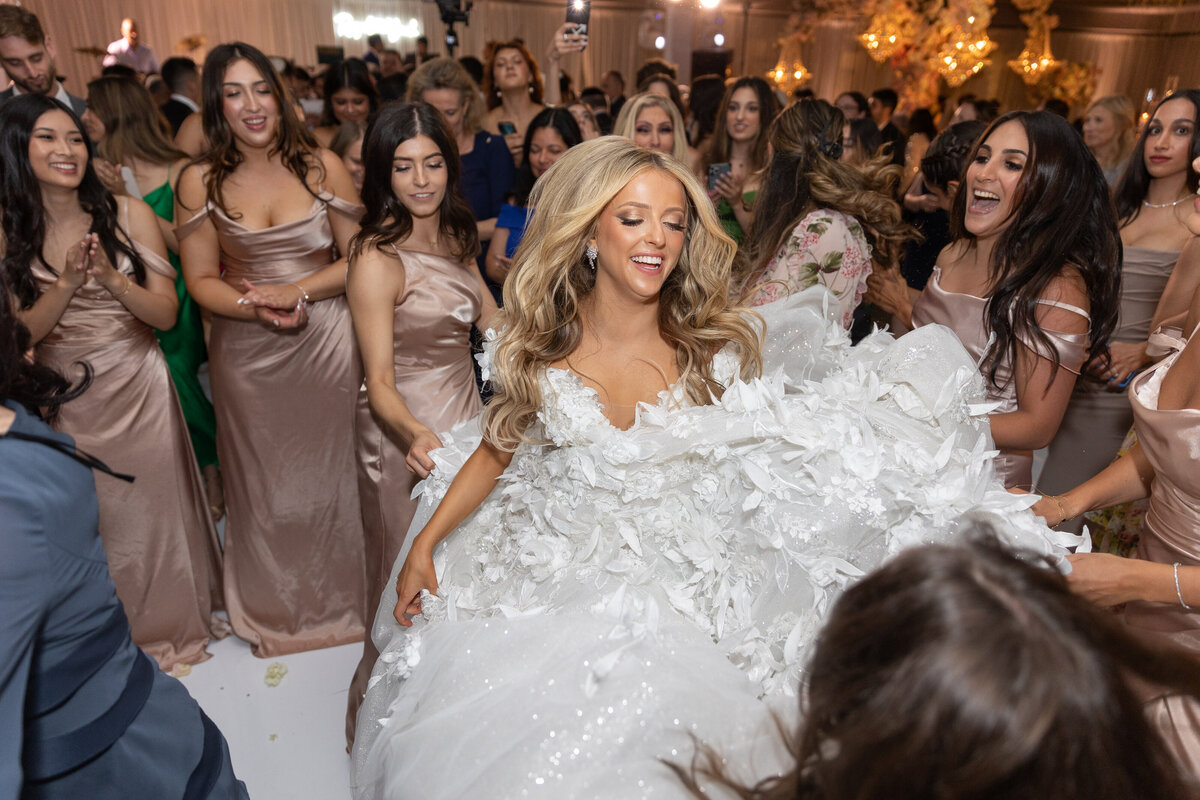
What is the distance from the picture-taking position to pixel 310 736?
2426mm

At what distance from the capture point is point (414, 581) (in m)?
1.58

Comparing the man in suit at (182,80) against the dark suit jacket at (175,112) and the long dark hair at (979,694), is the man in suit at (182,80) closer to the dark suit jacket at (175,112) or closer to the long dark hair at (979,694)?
the dark suit jacket at (175,112)

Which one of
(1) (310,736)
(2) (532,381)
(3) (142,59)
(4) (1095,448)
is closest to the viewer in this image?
(2) (532,381)

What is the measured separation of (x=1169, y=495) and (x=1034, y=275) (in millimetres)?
608

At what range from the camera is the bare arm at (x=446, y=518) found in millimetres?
1583

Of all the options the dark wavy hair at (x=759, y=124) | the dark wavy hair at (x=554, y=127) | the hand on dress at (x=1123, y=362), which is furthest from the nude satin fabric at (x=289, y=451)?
the hand on dress at (x=1123, y=362)

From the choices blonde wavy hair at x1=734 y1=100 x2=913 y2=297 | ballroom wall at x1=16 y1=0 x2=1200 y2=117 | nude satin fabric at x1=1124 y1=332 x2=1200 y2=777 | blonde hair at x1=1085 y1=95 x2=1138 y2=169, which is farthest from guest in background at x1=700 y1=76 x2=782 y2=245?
ballroom wall at x1=16 y1=0 x2=1200 y2=117

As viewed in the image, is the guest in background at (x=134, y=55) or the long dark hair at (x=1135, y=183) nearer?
the long dark hair at (x=1135, y=183)

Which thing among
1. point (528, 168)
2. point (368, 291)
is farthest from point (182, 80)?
point (368, 291)

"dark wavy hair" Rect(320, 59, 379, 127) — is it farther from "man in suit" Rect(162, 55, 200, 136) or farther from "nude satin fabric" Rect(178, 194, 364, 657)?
"nude satin fabric" Rect(178, 194, 364, 657)

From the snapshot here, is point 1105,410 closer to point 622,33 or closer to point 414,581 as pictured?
point 414,581

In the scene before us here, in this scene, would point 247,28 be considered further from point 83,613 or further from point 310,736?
point 83,613

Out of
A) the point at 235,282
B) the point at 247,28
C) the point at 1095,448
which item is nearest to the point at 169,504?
the point at 235,282

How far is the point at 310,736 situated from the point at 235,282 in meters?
1.56
